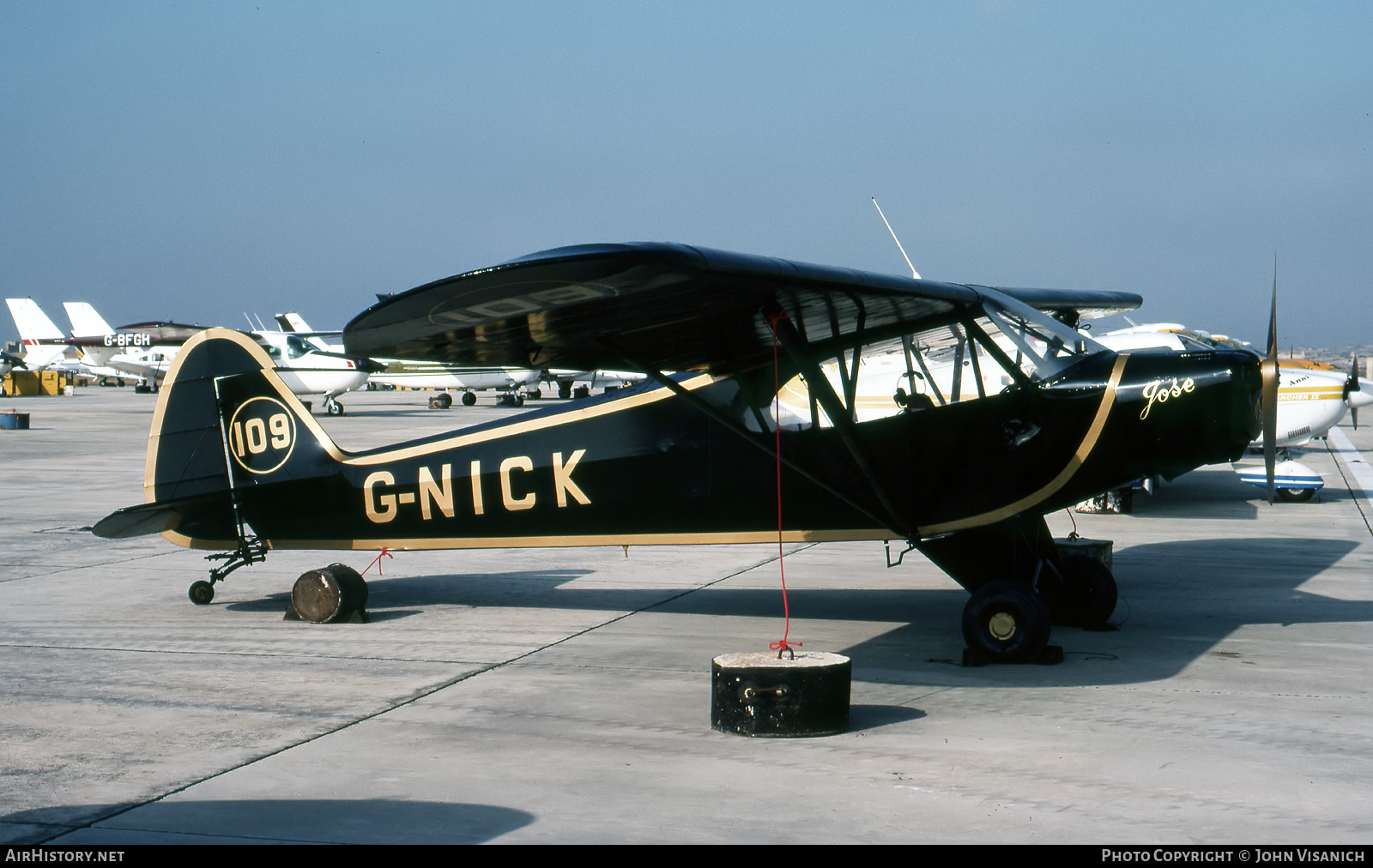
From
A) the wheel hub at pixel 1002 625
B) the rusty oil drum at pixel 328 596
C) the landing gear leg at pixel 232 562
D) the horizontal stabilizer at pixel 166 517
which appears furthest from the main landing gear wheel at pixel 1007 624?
the horizontal stabilizer at pixel 166 517

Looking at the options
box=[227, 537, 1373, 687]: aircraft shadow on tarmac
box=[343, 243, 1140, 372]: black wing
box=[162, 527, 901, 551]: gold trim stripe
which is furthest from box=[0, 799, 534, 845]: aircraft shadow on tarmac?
box=[162, 527, 901, 551]: gold trim stripe

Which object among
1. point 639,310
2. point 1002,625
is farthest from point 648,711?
point 1002,625

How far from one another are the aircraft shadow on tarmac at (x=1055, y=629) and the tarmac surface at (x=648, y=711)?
5 cm

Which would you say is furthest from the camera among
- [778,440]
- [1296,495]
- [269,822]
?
[1296,495]

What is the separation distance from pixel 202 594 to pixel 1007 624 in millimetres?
6497

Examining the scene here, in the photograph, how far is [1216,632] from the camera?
345 inches

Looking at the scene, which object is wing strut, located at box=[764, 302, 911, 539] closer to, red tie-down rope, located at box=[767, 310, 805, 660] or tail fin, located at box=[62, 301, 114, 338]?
red tie-down rope, located at box=[767, 310, 805, 660]

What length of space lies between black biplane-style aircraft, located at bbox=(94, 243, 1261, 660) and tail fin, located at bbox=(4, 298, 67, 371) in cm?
8209

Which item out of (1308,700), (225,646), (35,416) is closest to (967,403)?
(1308,700)

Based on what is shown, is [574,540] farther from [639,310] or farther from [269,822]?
[269,822]

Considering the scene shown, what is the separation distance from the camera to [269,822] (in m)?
4.75

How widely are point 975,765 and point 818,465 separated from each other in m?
3.04

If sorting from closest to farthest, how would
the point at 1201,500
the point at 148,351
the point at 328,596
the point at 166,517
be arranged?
the point at 328,596, the point at 166,517, the point at 1201,500, the point at 148,351
